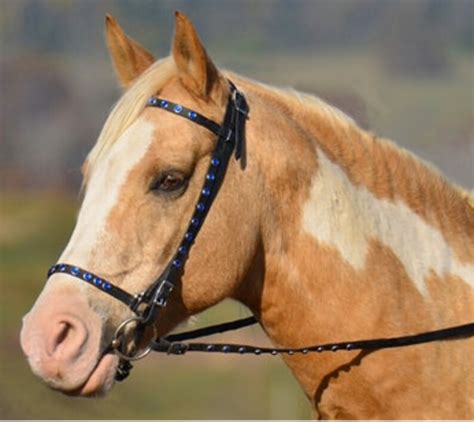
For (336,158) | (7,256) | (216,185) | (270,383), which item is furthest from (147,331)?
(7,256)

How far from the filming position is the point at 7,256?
1067cm

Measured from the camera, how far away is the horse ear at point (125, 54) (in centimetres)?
372

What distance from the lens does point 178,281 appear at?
3.34 m

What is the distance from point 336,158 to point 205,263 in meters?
0.64

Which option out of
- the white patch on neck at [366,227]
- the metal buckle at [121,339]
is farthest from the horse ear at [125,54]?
the metal buckle at [121,339]

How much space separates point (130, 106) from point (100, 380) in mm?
926

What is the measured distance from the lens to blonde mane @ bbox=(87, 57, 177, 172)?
11.0 feet

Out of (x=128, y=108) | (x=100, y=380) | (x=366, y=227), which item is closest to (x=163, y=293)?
(x=100, y=380)

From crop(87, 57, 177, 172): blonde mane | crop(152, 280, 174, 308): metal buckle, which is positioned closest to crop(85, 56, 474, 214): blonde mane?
crop(87, 57, 177, 172): blonde mane

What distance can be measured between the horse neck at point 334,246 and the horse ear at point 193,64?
20cm

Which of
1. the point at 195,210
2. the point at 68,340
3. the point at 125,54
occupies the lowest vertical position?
the point at 68,340

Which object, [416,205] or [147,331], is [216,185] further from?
[416,205]

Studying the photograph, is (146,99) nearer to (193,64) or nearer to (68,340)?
(193,64)

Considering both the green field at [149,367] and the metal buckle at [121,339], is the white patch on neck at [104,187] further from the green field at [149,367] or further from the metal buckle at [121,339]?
the green field at [149,367]
